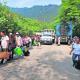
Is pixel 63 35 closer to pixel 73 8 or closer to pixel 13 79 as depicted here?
pixel 73 8

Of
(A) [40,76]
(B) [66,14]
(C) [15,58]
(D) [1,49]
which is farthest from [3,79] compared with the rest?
(B) [66,14]

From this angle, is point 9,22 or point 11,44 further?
point 9,22

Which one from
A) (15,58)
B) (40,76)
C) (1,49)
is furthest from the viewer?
(15,58)

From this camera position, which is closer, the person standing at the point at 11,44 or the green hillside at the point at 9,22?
the person standing at the point at 11,44

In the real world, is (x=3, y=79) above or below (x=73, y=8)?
below

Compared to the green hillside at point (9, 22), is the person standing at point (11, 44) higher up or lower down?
lower down

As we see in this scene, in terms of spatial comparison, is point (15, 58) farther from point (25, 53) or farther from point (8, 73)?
point (8, 73)

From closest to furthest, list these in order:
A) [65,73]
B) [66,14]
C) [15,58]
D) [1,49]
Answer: [65,73]
[1,49]
[15,58]
[66,14]

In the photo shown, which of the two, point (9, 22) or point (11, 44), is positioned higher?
point (9, 22)

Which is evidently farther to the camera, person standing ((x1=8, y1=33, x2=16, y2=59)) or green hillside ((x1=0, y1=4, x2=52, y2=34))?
green hillside ((x1=0, y1=4, x2=52, y2=34))

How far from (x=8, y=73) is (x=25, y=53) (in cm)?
963

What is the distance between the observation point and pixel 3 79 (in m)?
14.4

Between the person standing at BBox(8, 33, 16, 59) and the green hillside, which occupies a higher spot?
the green hillside

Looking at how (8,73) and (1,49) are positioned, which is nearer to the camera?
(8,73)
